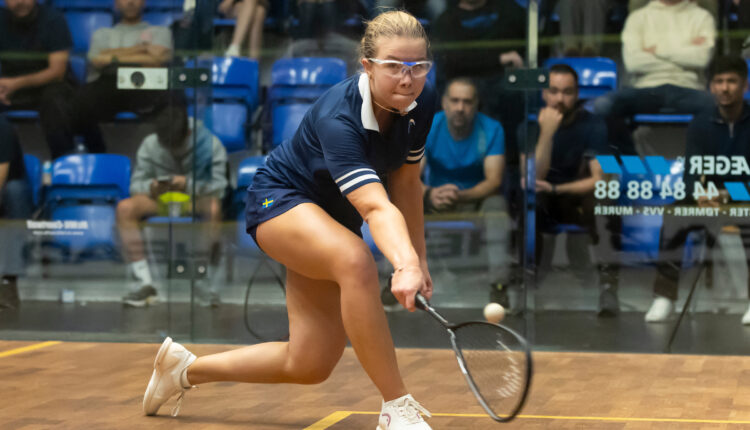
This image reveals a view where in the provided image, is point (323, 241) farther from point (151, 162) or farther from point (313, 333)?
point (151, 162)

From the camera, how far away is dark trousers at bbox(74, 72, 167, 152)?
20.6 feet

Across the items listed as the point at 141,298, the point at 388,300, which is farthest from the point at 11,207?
the point at 388,300


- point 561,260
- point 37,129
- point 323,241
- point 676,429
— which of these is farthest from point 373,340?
point 37,129

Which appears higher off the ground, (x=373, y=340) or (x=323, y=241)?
(x=323, y=241)

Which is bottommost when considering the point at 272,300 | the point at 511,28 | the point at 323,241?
the point at 272,300

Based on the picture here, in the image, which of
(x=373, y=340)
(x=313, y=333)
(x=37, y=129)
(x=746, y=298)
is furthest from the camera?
(x=37, y=129)

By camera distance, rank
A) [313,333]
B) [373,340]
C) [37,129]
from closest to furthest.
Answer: [373,340] < [313,333] < [37,129]

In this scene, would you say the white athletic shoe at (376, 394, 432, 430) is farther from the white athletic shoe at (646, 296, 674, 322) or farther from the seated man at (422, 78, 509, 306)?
the white athletic shoe at (646, 296, 674, 322)

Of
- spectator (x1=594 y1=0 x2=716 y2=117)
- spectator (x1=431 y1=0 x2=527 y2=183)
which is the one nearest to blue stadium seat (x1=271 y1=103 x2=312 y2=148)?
spectator (x1=431 y1=0 x2=527 y2=183)

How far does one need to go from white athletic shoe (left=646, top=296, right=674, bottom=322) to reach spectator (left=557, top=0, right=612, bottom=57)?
1384mm

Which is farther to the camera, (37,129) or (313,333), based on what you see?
(37,129)

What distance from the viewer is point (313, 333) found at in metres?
3.55

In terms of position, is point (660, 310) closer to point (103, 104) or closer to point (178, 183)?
point (178, 183)

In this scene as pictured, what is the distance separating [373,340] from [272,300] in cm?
312
